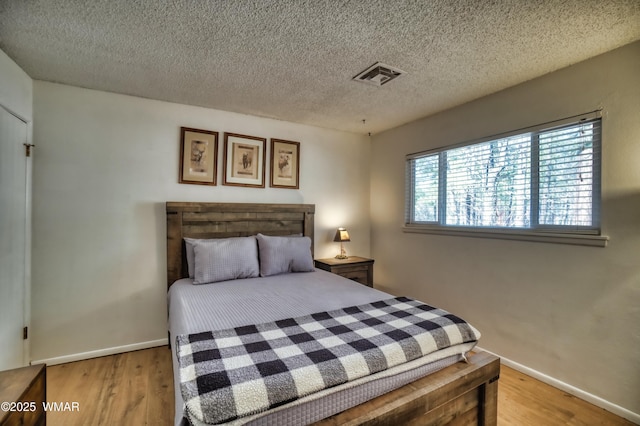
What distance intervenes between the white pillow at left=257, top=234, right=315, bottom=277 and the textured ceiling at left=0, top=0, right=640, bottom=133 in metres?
1.36

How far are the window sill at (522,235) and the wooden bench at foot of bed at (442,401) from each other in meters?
1.14

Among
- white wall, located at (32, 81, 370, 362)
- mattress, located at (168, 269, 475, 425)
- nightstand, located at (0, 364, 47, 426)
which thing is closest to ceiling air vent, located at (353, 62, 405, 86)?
white wall, located at (32, 81, 370, 362)

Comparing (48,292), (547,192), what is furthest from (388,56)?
(48,292)

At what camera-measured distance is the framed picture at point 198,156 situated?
279 centimetres

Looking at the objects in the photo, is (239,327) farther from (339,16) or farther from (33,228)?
(33,228)

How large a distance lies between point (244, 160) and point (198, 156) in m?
0.46

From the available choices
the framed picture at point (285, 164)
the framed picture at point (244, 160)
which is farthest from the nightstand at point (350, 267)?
the framed picture at point (244, 160)

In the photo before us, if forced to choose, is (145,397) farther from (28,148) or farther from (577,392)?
(577,392)

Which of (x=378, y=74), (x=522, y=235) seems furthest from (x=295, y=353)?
(x=522, y=235)

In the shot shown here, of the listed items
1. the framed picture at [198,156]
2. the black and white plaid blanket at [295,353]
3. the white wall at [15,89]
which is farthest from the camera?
the framed picture at [198,156]

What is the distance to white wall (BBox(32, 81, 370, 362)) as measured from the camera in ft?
7.61

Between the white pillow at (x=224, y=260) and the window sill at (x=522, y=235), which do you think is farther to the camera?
the white pillow at (x=224, y=260)

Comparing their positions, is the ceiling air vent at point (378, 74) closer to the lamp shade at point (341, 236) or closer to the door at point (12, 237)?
the lamp shade at point (341, 236)

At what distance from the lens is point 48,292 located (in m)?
2.32
